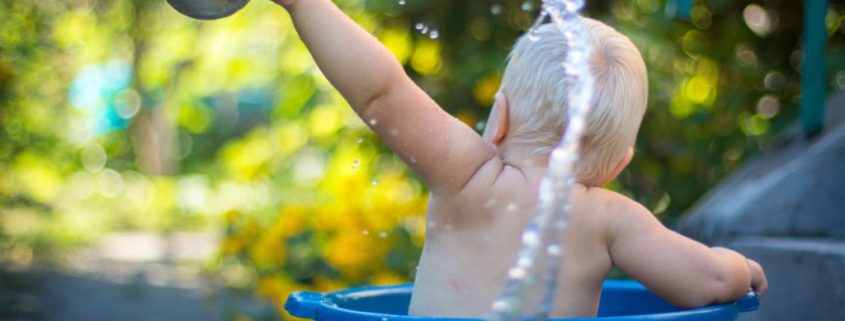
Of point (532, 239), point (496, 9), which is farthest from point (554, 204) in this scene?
point (496, 9)

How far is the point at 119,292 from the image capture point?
5754 mm

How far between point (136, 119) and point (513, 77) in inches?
338

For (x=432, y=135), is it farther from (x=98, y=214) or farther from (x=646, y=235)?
(x=98, y=214)

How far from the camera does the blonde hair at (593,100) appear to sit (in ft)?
4.68

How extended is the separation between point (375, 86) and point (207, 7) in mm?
213

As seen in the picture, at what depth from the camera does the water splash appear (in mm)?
1202

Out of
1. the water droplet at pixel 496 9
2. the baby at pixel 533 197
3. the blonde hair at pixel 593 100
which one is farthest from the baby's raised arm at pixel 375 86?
the water droplet at pixel 496 9

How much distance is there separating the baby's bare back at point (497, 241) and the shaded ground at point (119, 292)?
214 centimetres

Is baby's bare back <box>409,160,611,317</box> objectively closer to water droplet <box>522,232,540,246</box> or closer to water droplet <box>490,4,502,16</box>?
water droplet <box>522,232,540,246</box>

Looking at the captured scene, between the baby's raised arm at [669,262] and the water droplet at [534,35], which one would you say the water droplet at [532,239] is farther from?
the water droplet at [534,35]

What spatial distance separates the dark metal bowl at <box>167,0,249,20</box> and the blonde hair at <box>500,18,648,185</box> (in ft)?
1.26

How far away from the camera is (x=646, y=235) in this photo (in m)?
1.41

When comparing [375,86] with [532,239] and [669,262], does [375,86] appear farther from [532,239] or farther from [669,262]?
[669,262]

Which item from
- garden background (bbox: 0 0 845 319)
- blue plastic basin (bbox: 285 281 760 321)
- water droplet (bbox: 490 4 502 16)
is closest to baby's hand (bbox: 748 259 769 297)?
blue plastic basin (bbox: 285 281 760 321)
